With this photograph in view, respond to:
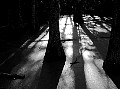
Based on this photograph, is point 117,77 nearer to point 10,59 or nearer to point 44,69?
point 44,69

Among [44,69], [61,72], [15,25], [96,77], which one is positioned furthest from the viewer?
[15,25]

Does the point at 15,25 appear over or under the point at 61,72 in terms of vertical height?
over

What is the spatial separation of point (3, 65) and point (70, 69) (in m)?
3.37

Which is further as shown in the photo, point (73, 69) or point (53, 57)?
point (53, 57)

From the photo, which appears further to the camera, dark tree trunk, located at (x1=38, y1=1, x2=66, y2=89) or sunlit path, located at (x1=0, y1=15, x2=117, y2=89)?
dark tree trunk, located at (x1=38, y1=1, x2=66, y2=89)

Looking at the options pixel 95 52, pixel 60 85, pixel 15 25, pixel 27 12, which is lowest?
pixel 60 85

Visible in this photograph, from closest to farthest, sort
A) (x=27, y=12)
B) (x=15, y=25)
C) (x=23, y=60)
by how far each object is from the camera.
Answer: (x=23, y=60) → (x=15, y=25) → (x=27, y=12)

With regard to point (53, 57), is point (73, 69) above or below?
below

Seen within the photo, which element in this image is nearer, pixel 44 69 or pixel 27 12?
pixel 44 69

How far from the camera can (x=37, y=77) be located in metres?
6.06

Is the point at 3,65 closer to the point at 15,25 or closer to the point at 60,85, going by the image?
the point at 60,85

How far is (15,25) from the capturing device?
1539 cm

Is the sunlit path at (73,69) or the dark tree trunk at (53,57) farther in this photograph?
the dark tree trunk at (53,57)

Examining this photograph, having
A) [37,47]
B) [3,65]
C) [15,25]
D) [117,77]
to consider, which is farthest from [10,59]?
[15,25]
